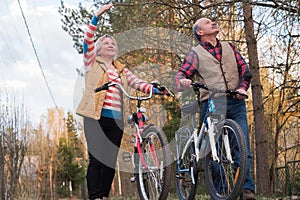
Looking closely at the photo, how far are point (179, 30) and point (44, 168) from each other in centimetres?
1433

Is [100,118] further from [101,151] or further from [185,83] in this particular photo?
[185,83]

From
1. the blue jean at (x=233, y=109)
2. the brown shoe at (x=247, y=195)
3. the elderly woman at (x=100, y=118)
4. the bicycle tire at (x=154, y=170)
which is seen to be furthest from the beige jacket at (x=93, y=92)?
the brown shoe at (x=247, y=195)

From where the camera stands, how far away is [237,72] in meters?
4.15

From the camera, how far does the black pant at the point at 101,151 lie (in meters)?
4.29

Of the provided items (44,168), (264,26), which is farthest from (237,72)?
(44,168)

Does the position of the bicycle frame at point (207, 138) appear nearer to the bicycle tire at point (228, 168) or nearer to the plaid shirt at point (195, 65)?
the bicycle tire at point (228, 168)

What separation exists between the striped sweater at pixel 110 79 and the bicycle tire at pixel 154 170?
364 millimetres

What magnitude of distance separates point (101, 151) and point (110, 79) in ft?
2.26

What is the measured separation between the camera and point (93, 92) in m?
4.29

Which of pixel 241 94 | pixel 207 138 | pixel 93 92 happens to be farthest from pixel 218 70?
pixel 93 92

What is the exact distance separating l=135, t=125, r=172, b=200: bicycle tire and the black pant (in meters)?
0.26

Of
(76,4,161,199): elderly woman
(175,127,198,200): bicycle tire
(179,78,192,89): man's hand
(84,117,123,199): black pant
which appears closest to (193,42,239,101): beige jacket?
(179,78,192,89): man's hand

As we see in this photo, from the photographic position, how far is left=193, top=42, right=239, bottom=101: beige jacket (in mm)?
4074

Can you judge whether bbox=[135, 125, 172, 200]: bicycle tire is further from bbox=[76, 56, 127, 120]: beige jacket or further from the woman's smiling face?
the woman's smiling face
